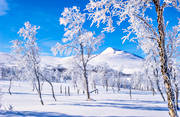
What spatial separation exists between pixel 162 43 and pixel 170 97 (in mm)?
1874

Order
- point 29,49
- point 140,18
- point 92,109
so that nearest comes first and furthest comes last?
1. point 140,18
2. point 92,109
3. point 29,49

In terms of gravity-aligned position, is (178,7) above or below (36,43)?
below

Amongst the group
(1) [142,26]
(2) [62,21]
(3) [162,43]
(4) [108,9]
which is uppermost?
(2) [62,21]

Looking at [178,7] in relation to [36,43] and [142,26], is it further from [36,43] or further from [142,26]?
[36,43]

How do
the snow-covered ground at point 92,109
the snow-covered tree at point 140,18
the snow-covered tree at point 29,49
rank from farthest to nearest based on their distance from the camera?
the snow-covered tree at point 29,49 < the snow-covered ground at point 92,109 < the snow-covered tree at point 140,18

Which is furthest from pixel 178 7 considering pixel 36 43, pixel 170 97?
pixel 36 43

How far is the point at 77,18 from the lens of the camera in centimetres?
1900

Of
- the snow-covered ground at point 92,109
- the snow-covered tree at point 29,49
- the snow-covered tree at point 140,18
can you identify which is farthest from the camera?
the snow-covered tree at point 29,49

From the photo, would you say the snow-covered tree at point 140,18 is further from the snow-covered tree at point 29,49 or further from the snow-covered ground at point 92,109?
the snow-covered tree at point 29,49

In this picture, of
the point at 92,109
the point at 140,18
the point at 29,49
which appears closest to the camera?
the point at 140,18

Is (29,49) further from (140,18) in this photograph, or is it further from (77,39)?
(140,18)

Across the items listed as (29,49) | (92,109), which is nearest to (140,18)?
(92,109)

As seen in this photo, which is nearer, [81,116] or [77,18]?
[81,116]

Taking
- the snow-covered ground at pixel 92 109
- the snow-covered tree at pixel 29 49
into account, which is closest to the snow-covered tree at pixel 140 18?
the snow-covered ground at pixel 92 109
